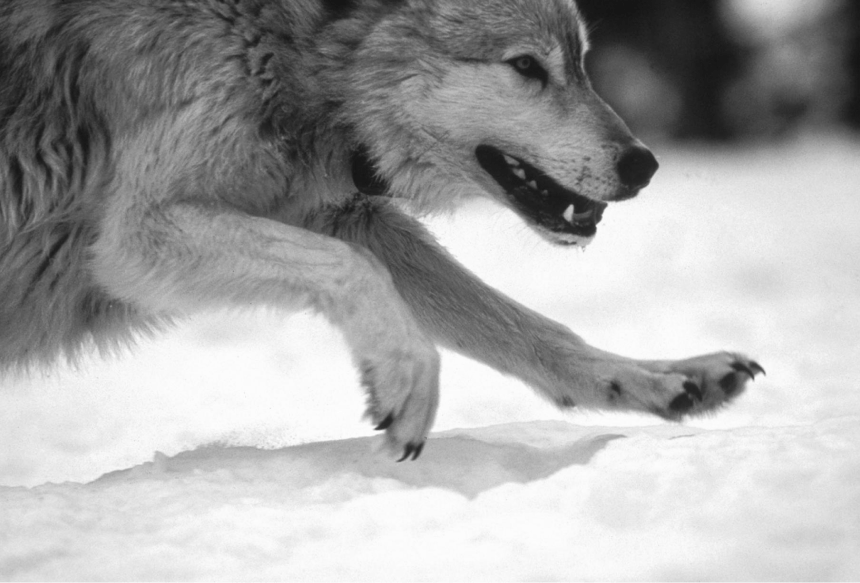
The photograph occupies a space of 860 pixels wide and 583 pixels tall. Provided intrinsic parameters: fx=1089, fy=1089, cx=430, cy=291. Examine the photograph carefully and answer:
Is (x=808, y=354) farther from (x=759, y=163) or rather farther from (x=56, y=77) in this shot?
(x=759, y=163)

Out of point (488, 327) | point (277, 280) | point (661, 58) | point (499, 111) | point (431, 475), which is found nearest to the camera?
point (431, 475)

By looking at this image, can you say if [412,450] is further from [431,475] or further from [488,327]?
[488,327]

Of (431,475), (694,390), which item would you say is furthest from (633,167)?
(431,475)

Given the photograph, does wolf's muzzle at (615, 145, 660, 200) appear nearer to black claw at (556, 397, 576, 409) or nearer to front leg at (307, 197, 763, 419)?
front leg at (307, 197, 763, 419)

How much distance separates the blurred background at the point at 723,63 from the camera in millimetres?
11695

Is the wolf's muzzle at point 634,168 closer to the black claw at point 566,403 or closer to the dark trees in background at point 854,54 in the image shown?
the black claw at point 566,403

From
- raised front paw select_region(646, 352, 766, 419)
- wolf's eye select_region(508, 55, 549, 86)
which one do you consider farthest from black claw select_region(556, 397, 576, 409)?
wolf's eye select_region(508, 55, 549, 86)

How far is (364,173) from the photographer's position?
330 centimetres

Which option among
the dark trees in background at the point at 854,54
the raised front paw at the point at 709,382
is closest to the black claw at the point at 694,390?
the raised front paw at the point at 709,382

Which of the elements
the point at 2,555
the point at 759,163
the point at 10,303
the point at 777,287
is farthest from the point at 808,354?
the point at 759,163

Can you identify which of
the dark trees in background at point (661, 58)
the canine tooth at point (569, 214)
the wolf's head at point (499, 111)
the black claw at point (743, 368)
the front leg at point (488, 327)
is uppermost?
the wolf's head at point (499, 111)

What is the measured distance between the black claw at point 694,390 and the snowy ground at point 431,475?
0.12m

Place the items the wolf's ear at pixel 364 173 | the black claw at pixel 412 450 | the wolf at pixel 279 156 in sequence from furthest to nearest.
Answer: the wolf's ear at pixel 364 173
the wolf at pixel 279 156
the black claw at pixel 412 450

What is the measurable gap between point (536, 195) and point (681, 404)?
738mm
